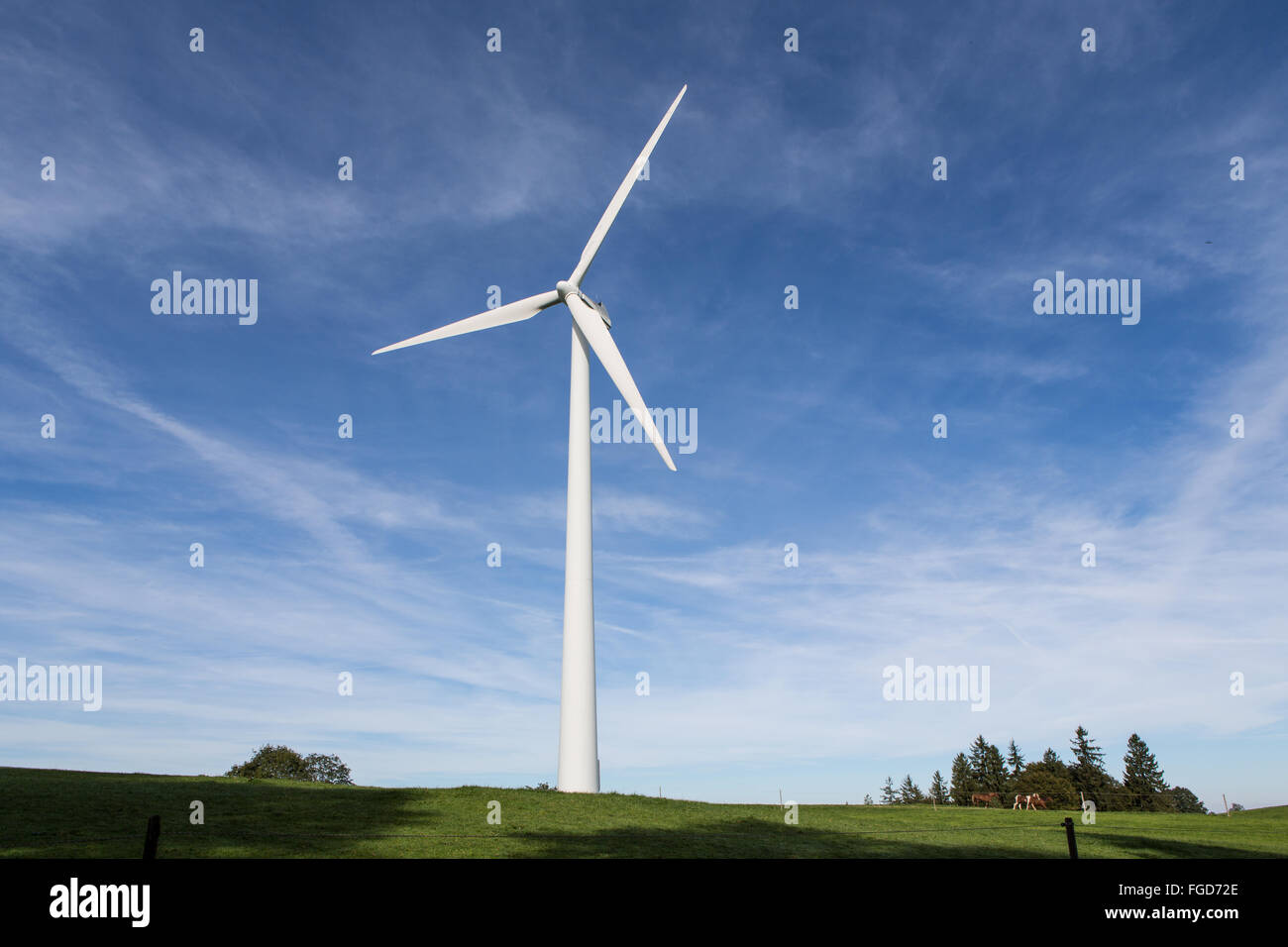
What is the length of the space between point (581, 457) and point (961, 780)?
174 metres

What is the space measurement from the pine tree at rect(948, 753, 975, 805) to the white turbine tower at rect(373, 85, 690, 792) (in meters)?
146

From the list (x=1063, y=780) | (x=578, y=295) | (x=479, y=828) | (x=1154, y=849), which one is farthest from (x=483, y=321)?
(x=1063, y=780)

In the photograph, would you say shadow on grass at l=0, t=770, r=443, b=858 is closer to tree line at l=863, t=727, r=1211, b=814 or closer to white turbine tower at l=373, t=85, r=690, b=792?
white turbine tower at l=373, t=85, r=690, b=792

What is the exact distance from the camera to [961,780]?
18400 centimetres

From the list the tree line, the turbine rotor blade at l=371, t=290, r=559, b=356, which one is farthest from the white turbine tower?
the tree line

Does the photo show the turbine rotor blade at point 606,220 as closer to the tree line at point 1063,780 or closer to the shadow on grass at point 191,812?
the shadow on grass at point 191,812

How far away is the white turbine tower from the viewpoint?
38344 mm

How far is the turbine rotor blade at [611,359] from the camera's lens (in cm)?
3978

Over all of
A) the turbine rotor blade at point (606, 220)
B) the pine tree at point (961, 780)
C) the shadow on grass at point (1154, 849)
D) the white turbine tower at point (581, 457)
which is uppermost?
the turbine rotor blade at point (606, 220)

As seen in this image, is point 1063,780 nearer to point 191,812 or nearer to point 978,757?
point 978,757

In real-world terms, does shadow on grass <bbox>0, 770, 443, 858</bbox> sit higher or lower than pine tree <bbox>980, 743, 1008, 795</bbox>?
higher

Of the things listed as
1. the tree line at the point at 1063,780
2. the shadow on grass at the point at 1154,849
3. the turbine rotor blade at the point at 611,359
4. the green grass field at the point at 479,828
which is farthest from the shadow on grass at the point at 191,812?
the tree line at the point at 1063,780

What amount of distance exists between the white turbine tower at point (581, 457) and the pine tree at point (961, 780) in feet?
480
